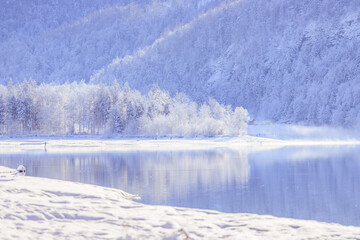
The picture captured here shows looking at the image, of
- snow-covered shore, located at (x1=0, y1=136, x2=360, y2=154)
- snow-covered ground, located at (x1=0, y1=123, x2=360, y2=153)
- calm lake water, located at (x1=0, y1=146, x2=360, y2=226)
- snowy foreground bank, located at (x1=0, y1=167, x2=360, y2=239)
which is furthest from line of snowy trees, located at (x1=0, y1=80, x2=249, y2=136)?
snowy foreground bank, located at (x1=0, y1=167, x2=360, y2=239)

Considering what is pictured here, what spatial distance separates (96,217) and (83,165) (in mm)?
28744

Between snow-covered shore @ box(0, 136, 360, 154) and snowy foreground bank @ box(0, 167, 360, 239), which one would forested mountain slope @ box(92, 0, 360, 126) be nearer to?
snow-covered shore @ box(0, 136, 360, 154)

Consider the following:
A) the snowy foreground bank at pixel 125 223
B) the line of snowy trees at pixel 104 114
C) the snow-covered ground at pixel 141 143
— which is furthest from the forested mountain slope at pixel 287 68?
the snowy foreground bank at pixel 125 223

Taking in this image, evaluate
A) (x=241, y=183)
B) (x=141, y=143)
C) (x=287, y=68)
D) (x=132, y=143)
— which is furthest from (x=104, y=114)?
(x=287, y=68)

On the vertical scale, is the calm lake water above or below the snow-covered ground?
below

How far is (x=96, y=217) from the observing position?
1606 cm

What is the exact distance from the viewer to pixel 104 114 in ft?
297

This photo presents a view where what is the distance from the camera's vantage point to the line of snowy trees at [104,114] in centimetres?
8656

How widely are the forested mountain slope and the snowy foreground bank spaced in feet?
376

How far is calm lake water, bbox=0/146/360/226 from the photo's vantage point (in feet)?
71.8

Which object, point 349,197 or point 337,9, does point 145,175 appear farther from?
point 337,9

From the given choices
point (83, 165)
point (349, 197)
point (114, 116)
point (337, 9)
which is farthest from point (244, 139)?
point (337, 9)

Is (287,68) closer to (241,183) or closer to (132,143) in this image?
(132,143)

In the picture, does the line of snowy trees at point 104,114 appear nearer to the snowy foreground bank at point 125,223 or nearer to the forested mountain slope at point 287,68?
the forested mountain slope at point 287,68
